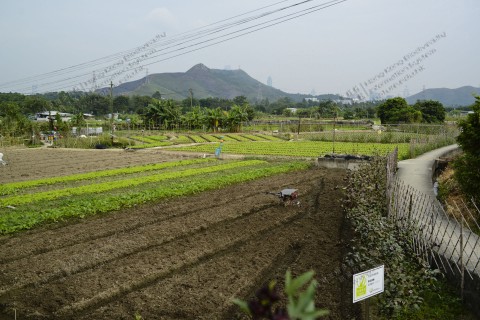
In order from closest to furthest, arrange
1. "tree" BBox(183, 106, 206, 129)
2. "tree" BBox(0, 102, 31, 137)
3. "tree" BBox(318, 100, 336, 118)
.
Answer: "tree" BBox(0, 102, 31, 137) < "tree" BBox(183, 106, 206, 129) < "tree" BBox(318, 100, 336, 118)

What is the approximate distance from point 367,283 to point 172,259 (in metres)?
5.14

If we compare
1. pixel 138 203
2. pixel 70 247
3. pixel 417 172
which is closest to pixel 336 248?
pixel 70 247

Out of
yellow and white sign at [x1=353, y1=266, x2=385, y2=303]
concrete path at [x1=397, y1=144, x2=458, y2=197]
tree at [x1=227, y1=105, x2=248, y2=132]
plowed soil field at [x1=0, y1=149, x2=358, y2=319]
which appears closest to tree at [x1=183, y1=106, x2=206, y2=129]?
tree at [x1=227, y1=105, x2=248, y2=132]

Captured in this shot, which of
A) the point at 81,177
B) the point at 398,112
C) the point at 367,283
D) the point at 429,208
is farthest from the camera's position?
the point at 398,112

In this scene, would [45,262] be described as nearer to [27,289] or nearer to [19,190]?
[27,289]

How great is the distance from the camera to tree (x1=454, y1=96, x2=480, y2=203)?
11102mm

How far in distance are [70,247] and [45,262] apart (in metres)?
0.97

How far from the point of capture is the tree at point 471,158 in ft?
36.4

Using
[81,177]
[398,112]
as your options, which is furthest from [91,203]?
[398,112]

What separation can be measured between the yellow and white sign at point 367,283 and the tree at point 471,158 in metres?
7.48

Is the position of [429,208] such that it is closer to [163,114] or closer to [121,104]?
[163,114]

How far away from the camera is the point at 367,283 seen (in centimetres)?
511

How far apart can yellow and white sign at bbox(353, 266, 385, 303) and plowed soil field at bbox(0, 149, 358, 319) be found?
1.54m

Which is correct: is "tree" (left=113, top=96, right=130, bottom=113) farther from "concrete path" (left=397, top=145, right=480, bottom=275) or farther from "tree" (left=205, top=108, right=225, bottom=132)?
"concrete path" (left=397, top=145, right=480, bottom=275)
